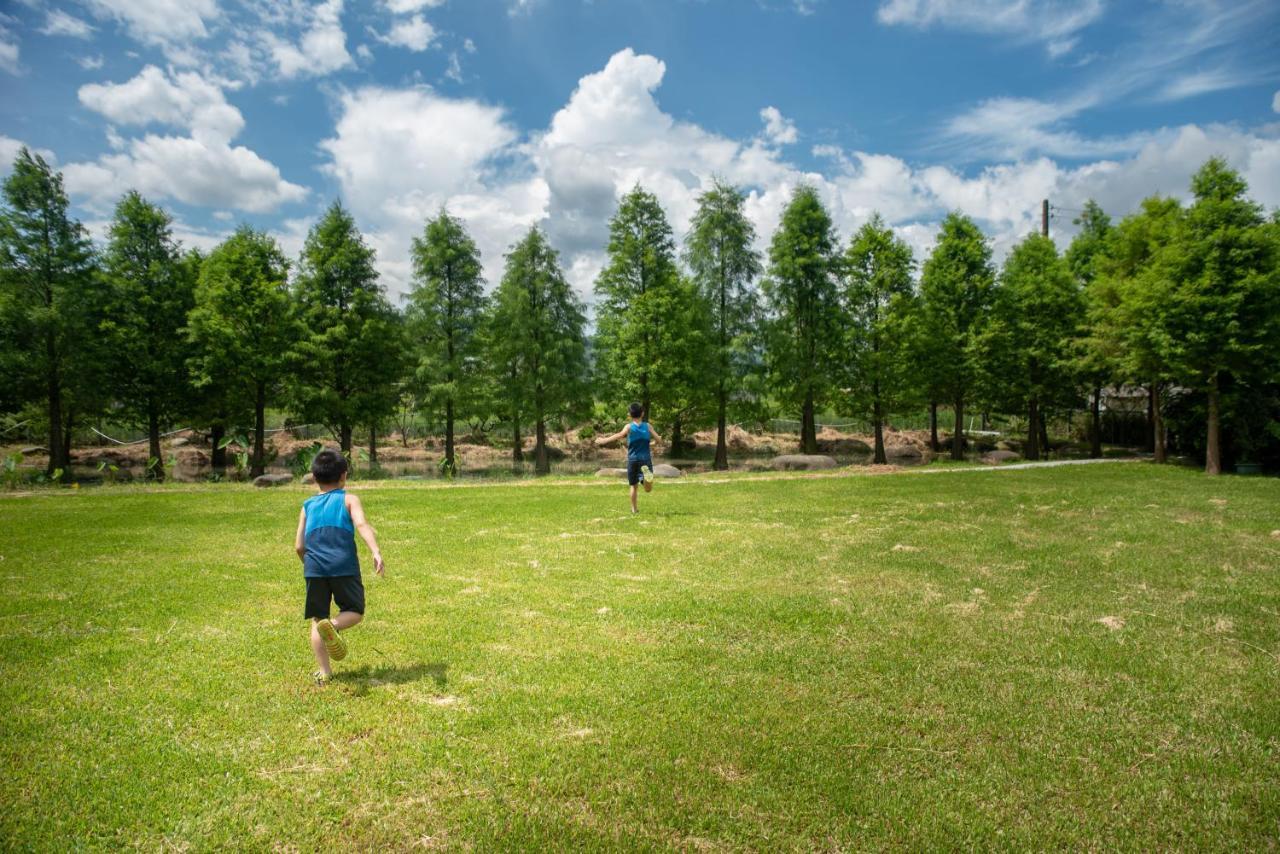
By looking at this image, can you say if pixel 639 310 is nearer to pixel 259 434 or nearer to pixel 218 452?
pixel 259 434

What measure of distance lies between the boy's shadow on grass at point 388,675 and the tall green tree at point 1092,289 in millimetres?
28698

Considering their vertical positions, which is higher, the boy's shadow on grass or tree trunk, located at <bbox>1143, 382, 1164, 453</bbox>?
tree trunk, located at <bbox>1143, 382, 1164, 453</bbox>

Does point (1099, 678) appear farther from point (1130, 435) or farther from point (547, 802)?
point (1130, 435)

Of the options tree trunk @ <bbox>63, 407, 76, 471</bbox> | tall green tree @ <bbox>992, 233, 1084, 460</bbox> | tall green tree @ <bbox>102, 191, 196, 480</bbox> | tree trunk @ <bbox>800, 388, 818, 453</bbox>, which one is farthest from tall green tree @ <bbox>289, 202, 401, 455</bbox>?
tall green tree @ <bbox>992, 233, 1084, 460</bbox>

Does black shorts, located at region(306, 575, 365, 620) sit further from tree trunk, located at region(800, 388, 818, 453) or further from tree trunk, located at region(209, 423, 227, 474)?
tree trunk, located at region(209, 423, 227, 474)

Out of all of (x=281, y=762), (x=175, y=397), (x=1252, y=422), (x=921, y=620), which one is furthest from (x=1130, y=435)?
(x=175, y=397)

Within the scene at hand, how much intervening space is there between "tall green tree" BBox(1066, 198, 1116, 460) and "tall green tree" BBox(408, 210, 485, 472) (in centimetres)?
→ 2864

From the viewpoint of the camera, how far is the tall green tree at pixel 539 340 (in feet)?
105

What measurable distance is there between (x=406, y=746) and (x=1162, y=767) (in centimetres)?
511

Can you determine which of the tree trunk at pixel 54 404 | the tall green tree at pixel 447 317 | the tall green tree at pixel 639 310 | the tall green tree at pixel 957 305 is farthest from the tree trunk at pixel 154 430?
the tall green tree at pixel 957 305

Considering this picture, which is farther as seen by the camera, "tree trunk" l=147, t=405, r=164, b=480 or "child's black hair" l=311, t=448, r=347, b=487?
"tree trunk" l=147, t=405, r=164, b=480

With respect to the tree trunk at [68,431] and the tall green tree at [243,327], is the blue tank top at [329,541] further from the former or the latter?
the tree trunk at [68,431]

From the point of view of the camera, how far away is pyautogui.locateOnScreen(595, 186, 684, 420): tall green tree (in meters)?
29.7

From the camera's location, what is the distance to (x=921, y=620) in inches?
272
